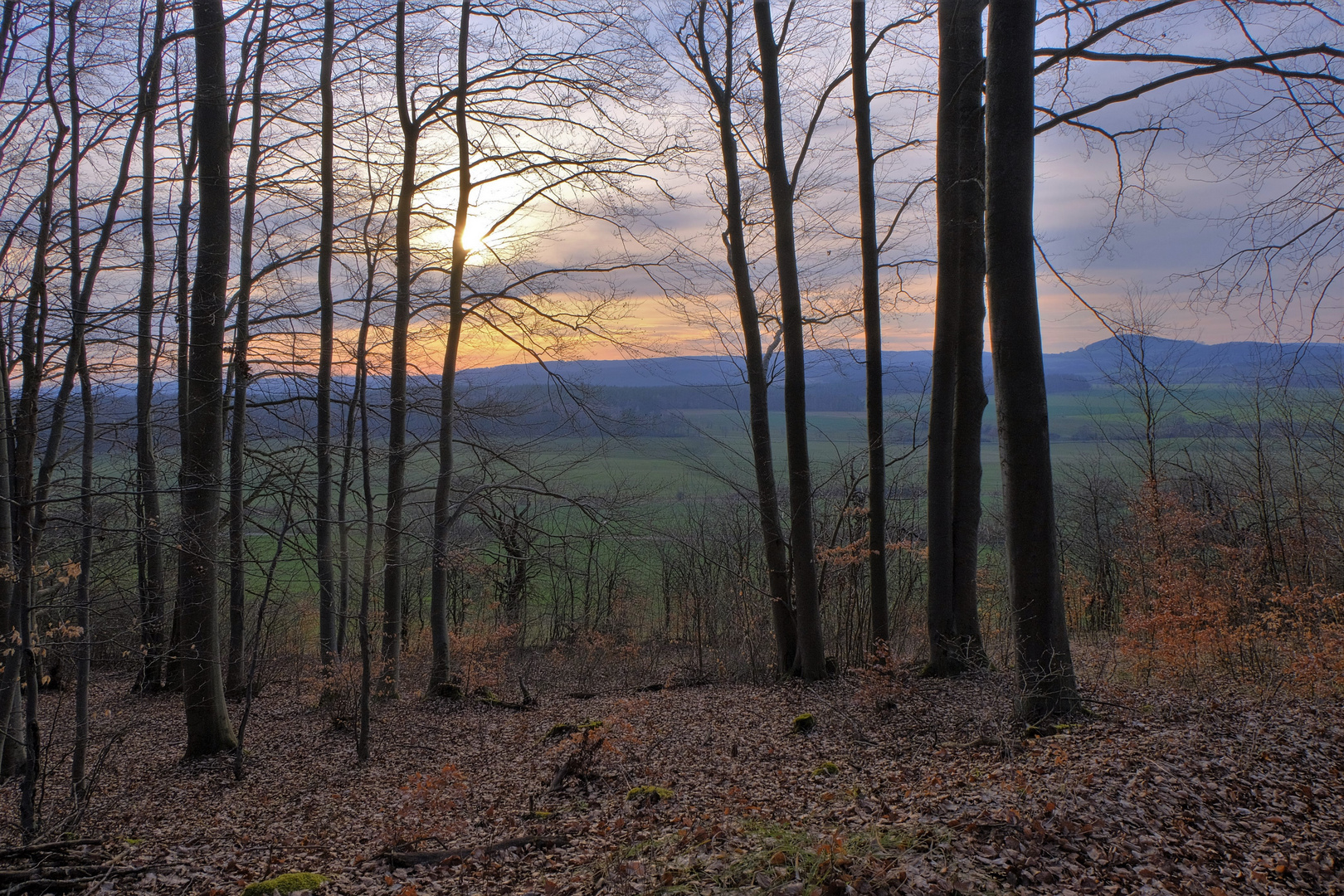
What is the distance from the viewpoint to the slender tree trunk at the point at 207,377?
8211 mm

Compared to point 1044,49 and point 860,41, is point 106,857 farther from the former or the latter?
point 860,41

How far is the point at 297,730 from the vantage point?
10492 millimetres

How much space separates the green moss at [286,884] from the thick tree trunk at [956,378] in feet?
23.5

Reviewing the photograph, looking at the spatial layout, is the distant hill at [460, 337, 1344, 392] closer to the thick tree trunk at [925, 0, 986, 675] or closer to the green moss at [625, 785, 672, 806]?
the thick tree trunk at [925, 0, 986, 675]

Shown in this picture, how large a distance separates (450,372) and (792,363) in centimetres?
565

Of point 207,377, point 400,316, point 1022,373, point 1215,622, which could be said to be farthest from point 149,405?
point 1215,622

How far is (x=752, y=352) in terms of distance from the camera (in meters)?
10.8

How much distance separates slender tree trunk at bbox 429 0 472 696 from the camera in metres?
11.7

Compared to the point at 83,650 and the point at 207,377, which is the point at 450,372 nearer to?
the point at 207,377

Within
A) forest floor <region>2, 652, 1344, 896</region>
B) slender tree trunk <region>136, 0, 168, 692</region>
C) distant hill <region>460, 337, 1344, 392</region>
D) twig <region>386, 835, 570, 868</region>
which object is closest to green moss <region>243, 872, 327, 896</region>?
forest floor <region>2, 652, 1344, 896</region>

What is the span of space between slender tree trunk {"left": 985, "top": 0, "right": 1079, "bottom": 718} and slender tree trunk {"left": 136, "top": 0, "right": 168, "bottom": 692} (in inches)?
309

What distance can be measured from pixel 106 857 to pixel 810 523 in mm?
8417

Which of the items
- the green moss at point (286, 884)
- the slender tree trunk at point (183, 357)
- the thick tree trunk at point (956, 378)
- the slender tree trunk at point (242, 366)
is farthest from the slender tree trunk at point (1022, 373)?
the slender tree trunk at point (242, 366)

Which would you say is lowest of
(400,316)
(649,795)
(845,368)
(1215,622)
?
(649,795)
